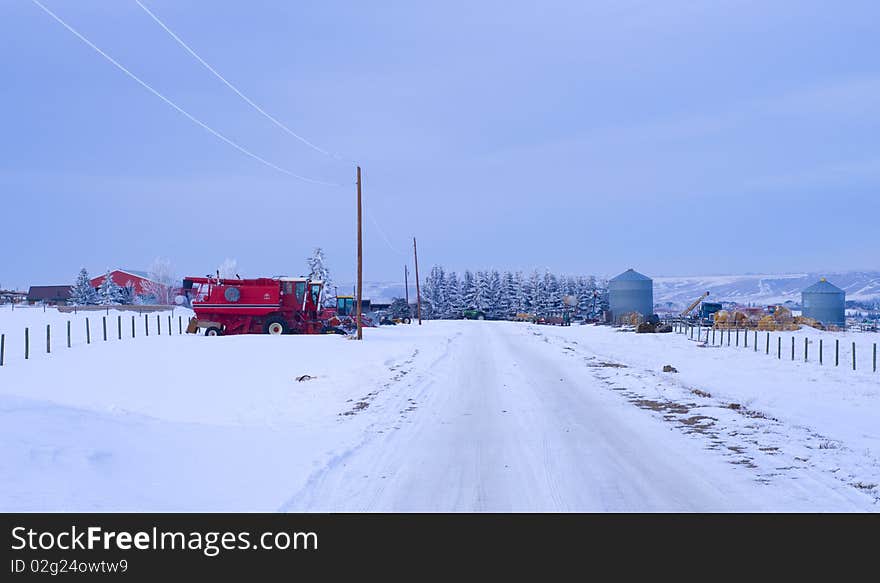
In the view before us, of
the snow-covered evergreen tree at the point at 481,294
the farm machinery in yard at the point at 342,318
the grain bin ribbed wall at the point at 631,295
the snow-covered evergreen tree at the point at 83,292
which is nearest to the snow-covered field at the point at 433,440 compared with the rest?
the farm machinery in yard at the point at 342,318

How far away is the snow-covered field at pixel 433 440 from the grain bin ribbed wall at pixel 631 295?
62.4m

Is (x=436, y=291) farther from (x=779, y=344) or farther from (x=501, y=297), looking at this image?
(x=779, y=344)

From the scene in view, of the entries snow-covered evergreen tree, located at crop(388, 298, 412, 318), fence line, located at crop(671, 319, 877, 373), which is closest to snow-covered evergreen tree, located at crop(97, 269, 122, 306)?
snow-covered evergreen tree, located at crop(388, 298, 412, 318)

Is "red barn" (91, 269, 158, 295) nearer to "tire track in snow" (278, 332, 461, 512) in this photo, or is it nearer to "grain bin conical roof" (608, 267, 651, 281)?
"grain bin conical roof" (608, 267, 651, 281)

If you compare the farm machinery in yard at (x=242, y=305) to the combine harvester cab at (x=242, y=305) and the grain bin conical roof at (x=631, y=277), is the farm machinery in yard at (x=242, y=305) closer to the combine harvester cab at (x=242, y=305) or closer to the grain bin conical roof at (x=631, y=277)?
the combine harvester cab at (x=242, y=305)

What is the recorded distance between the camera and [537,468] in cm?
873

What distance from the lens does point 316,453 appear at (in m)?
9.73

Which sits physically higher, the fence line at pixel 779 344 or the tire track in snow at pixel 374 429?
the tire track in snow at pixel 374 429

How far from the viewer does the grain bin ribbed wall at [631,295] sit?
3275 inches

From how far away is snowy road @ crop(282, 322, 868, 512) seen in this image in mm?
7188

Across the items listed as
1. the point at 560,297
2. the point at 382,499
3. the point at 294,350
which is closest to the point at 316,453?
the point at 382,499

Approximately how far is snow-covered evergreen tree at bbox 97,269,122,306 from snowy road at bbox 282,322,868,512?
10296cm

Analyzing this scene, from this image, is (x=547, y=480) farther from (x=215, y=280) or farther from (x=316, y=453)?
(x=215, y=280)
